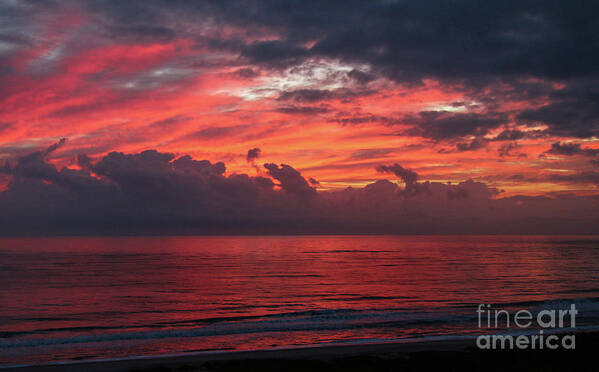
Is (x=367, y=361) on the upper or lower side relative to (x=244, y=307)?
Answer: upper

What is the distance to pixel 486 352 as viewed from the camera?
17.3m

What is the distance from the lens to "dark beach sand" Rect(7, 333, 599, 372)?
602 inches

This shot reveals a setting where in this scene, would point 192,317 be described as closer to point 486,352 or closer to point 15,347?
point 15,347

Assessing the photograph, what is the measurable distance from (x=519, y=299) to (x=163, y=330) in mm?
27877

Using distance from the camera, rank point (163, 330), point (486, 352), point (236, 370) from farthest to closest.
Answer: point (163, 330), point (486, 352), point (236, 370)

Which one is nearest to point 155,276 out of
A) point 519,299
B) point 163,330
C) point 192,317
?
point 192,317

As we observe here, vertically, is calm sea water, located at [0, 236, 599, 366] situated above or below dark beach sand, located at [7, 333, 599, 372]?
below

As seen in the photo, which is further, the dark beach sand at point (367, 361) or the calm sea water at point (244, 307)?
the calm sea water at point (244, 307)

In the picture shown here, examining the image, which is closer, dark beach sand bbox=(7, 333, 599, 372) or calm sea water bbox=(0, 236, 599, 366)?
dark beach sand bbox=(7, 333, 599, 372)

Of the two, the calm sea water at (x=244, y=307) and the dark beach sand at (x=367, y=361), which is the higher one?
the dark beach sand at (x=367, y=361)

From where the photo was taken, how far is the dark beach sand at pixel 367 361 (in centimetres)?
1530

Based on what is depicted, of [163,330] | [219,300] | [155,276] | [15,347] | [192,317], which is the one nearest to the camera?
[15,347]

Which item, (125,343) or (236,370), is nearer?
→ (236,370)

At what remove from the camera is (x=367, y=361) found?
52.9 feet
